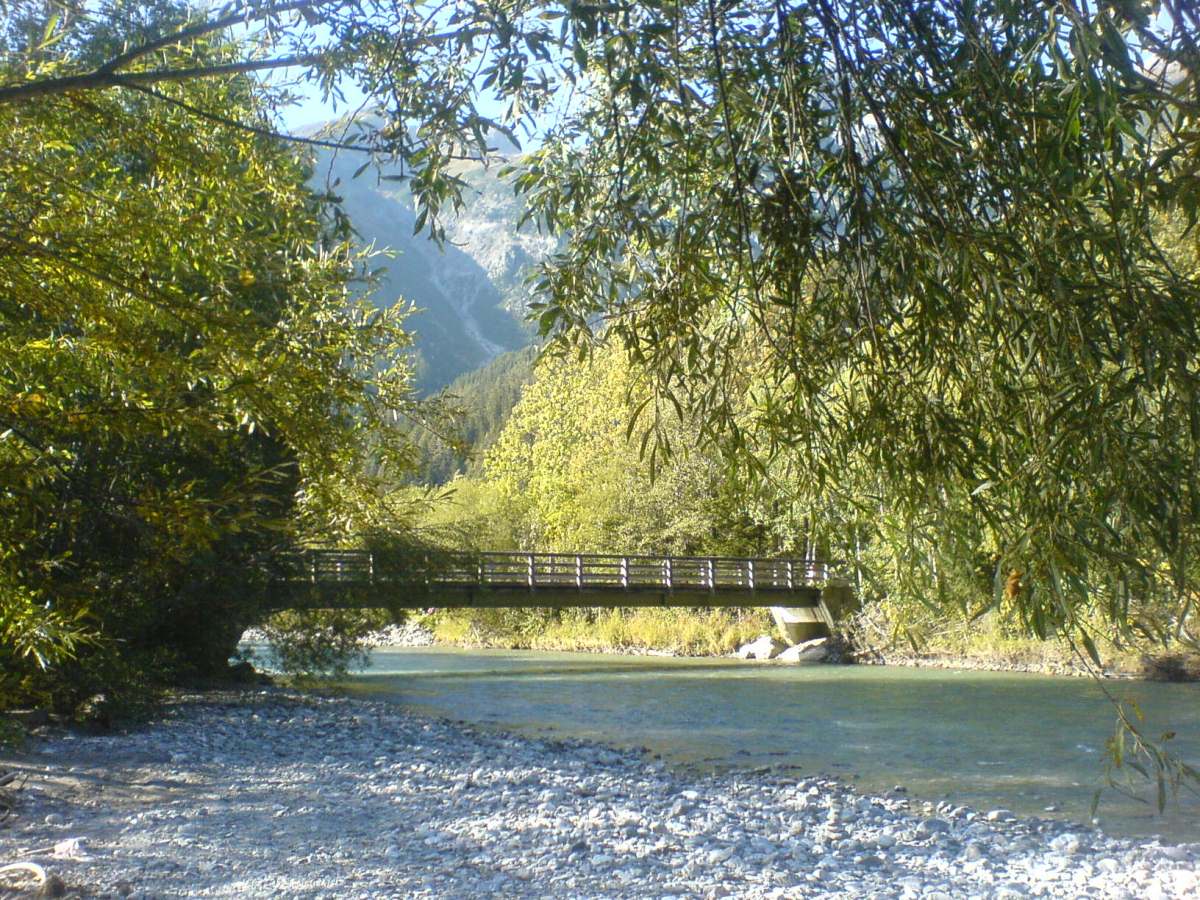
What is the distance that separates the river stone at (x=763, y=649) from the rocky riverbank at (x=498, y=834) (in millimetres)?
12991

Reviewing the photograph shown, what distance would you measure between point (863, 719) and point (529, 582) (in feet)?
28.7

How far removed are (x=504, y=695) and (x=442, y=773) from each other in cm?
704

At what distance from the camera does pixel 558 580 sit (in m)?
20.7

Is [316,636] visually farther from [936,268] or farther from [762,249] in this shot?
[936,268]

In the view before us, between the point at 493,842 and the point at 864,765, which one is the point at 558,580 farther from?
the point at 493,842

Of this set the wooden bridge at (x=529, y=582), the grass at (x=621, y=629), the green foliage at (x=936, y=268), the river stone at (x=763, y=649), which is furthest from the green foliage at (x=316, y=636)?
the green foliage at (x=936, y=268)

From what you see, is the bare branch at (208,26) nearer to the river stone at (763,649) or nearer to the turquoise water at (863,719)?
the turquoise water at (863,719)

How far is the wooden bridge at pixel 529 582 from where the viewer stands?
1327cm

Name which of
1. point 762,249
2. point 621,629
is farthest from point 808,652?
point 762,249

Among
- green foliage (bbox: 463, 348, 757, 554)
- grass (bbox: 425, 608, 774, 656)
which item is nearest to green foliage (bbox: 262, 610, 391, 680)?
green foliage (bbox: 463, 348, 757, 554)

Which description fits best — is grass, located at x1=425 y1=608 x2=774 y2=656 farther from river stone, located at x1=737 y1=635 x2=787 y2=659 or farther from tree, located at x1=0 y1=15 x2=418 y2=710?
tree, located at x1=0 y1=15 x2=418 y2=710

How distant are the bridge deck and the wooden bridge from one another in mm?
14

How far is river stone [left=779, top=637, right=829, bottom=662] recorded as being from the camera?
20.3 meters

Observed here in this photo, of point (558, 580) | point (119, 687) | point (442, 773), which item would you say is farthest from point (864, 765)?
point (558, 580)
